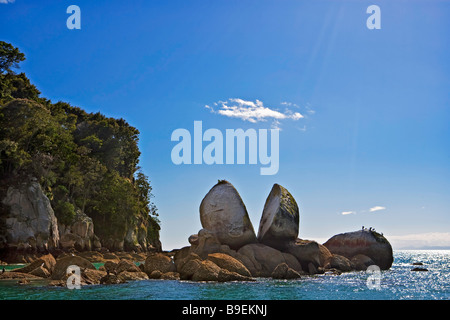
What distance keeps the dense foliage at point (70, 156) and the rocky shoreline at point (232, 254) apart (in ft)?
45.5

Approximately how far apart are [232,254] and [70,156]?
2698 centimetres

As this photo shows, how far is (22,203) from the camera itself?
1558 inches

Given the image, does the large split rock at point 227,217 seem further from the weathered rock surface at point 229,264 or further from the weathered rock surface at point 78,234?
the weathered rock surface at point 78,234

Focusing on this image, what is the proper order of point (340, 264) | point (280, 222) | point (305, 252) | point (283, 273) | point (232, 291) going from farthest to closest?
point (340, 264), point (305, 252), point (280, 222), point (283, 273), point (232, 291)

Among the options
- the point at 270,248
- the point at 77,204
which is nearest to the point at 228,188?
the point at 270,248

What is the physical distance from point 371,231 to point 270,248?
15.4m

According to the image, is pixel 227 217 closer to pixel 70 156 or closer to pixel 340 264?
pixel 340 264

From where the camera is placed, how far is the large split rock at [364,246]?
133 ft

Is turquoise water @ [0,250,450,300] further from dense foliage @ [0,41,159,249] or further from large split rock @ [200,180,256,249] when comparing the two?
dense foliage @ [0,41,159,249]

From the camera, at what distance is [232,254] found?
95.6ft

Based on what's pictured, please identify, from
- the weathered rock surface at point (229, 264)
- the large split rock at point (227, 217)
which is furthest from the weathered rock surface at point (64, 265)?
the large split rock at point (227, 217)

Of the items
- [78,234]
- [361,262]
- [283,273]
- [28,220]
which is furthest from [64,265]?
[78,234]
